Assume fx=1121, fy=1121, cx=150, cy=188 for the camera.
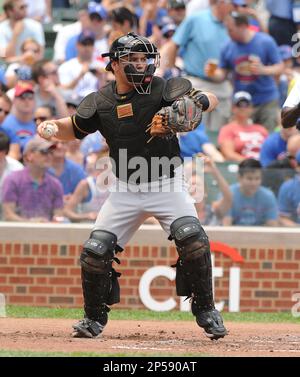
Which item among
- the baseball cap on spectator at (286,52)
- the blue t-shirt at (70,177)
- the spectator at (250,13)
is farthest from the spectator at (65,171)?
the baseball cap on spectator at (286,52)

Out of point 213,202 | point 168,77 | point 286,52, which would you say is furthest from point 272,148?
point 286,52

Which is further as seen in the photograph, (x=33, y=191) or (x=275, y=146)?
(x=275, y=146)

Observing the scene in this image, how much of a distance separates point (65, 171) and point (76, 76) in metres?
3.10

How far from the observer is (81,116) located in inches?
318

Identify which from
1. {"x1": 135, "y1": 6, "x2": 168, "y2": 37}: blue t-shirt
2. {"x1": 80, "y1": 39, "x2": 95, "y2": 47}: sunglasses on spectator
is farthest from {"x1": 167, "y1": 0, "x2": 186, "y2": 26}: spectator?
{"x1": 80, "y1": 39, "x2": 95, "y2": 47}: sunglasses on spectator

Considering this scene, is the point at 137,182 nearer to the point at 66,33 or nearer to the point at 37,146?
the point at 37,146

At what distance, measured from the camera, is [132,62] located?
791cm

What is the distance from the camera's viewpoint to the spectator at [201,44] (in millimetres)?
14742

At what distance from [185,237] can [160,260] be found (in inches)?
141

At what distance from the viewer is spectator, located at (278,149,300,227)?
11406mm

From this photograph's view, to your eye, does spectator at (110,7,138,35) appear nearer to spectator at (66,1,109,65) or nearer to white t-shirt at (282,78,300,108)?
spectator at (66,1,109,65)

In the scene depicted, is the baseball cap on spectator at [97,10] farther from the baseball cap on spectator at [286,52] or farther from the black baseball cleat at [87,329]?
the black baseball cleat at [87,329]

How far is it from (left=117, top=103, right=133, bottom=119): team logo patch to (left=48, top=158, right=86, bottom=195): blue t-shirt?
12.9ft
